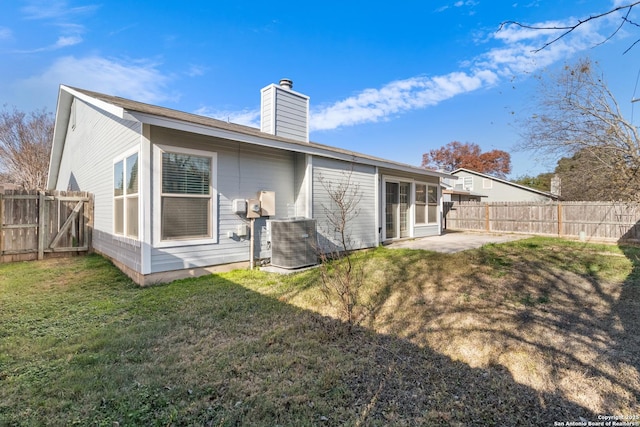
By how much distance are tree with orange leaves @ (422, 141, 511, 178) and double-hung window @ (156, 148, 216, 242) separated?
1267 inches

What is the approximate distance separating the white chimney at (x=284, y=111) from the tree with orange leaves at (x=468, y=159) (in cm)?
2834

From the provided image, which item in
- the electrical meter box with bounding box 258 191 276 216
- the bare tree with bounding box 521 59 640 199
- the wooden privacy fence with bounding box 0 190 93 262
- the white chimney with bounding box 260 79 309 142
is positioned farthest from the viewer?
the white chimney with bounding box 260 79 309 142

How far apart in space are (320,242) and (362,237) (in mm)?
1609

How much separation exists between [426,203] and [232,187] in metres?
7.75

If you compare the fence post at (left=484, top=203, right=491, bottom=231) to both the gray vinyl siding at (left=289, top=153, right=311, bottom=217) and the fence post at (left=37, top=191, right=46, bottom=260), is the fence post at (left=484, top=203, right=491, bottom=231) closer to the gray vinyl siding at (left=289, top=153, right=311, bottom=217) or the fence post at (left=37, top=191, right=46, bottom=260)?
the gray vinyl siding at (left=289, top=153, right=311, bottom=217)

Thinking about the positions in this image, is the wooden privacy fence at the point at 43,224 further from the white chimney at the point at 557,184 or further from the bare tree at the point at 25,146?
the bare tree at the point at 25,146

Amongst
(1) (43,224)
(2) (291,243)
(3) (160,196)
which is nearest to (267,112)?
(2) (291,243)

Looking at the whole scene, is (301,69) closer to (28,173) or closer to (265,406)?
(265,406)

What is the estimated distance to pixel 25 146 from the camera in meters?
19.1

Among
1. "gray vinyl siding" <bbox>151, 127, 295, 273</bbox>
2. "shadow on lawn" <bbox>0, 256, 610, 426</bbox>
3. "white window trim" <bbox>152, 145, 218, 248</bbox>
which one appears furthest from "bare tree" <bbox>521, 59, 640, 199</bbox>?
"white window trim" <bbox>152, 145, 218, 248</bbox>

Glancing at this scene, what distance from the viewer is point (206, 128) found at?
206 inches

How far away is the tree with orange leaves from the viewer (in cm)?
3200

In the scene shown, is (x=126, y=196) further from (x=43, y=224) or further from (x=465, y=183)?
(x=465, y=183)

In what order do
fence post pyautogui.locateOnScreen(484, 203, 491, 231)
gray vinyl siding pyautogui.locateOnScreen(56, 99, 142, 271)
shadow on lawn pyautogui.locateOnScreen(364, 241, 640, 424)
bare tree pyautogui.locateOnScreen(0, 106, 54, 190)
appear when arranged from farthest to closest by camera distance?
bare tree pyautogui.locateOnScreen(0, 106, 54, 190), fence post pyautogui.locateOnScreen(484, 203, 491, 231), gray vinyl siding pyautogui.locateOnScreen(56, 99, 142, 271), shadow on lawn pyautogui.locateOnScreen(364, 241, 640, 424)
